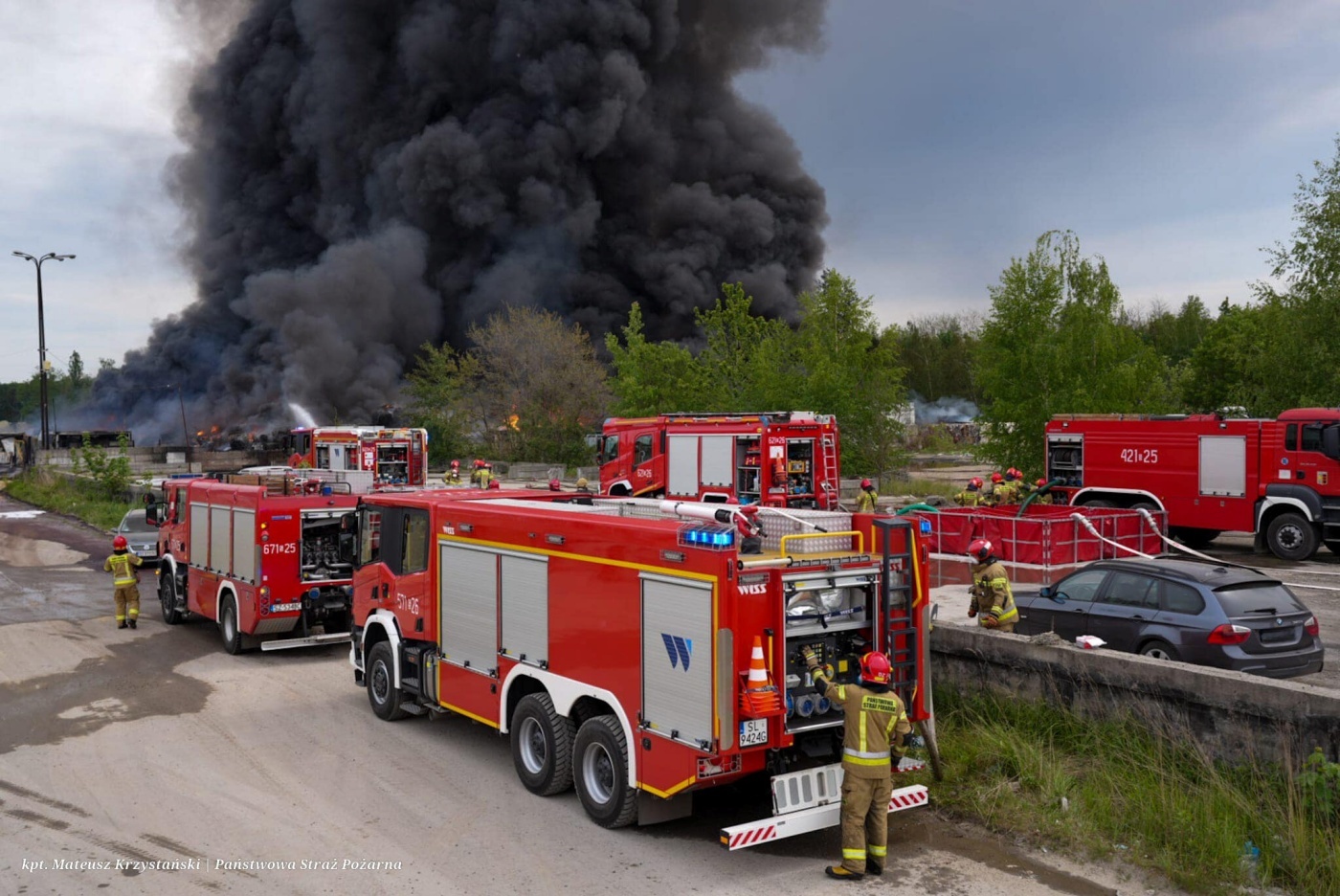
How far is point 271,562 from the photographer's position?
12.0 metres

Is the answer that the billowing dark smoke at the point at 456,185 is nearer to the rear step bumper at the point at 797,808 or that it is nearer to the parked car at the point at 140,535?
the parked car at the point at 140,535

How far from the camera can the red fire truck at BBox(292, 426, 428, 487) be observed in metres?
26.7

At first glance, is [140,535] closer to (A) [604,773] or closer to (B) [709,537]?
(A) [604,773]

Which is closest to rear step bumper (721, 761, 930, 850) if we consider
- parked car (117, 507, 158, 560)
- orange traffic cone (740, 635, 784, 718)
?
orange traffic cone (740, 635, 784, 718)

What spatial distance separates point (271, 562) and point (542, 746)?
19.4 ft

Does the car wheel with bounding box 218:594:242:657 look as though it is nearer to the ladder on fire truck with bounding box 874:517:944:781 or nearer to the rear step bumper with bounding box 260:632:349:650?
the rear step bumper with bounding box 260:632:349:650

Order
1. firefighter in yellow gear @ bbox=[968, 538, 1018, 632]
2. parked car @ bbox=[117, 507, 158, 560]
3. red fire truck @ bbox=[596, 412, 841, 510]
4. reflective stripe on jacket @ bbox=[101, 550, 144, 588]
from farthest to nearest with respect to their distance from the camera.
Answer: parked car @ bbox=[117, 507, 158, 560] < red fire truck @ bbox=[596, 412, 841, 510] < reflective stripe on jacket @ bbox=[101, 550, 144, 588] < firefighter in yellow gear @ bbox=[968, 538, 1018, 632]

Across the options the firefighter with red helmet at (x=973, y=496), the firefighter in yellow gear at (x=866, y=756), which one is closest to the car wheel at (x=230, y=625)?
the firefighter in yellow gear at (x=866, y=756)

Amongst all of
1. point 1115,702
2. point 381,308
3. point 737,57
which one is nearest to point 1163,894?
point 1115,702

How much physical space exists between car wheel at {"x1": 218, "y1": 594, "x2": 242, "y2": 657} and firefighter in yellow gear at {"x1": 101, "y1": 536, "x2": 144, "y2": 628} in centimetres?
208

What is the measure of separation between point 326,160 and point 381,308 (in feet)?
58.2

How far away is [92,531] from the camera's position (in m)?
28.1

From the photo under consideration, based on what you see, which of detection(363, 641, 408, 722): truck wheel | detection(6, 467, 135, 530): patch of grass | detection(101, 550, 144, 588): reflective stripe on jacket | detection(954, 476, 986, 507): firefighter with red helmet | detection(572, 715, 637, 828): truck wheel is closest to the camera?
detection(572, 715, 637, 828): truck wheel

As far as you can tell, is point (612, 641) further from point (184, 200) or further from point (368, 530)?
point (184, 200)
